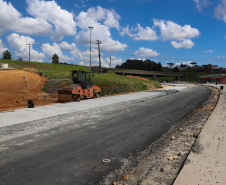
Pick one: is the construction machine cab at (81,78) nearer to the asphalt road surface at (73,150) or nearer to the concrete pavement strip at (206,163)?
the asphalt road surface at (73,150)

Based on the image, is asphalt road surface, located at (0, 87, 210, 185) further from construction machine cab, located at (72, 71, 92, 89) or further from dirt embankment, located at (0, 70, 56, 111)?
dirt embankment, located at (0, 70, 56, 111)

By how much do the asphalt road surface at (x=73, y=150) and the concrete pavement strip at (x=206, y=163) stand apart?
154 cm

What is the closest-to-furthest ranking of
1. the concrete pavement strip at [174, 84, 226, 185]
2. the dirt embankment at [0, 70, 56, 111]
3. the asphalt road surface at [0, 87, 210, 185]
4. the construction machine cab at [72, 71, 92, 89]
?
the concrete pavement strip at [174, 84, 226, 185]
the asphalt road surface at [0, 87, 210, 185]
the construction machine cab at [72, 71, 92, 89]
the dirt embankment at [0, 70, 56, 111]

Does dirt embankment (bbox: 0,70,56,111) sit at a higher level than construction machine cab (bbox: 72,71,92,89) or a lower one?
lower

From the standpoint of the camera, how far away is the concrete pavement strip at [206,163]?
378cm

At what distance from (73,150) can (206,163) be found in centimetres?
351

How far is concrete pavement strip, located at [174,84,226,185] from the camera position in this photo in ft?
12.4

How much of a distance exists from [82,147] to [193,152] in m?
3.16

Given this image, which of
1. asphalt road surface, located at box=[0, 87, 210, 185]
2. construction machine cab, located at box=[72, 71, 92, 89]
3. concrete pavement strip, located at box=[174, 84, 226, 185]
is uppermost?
construction machine cab, located at box=[72, 71, 92, 89]

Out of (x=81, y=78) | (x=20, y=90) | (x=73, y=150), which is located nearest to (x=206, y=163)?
(x=73, y=150)

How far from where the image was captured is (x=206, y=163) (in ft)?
14.8

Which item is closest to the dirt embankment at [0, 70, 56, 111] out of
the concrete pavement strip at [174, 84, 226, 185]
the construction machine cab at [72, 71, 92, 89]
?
the construction machine cab at [72, 71, 92, 89]

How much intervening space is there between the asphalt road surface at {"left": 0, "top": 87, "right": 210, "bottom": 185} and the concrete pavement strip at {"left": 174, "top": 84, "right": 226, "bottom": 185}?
1.54 m

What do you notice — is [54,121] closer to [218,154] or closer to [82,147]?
[82,147]
